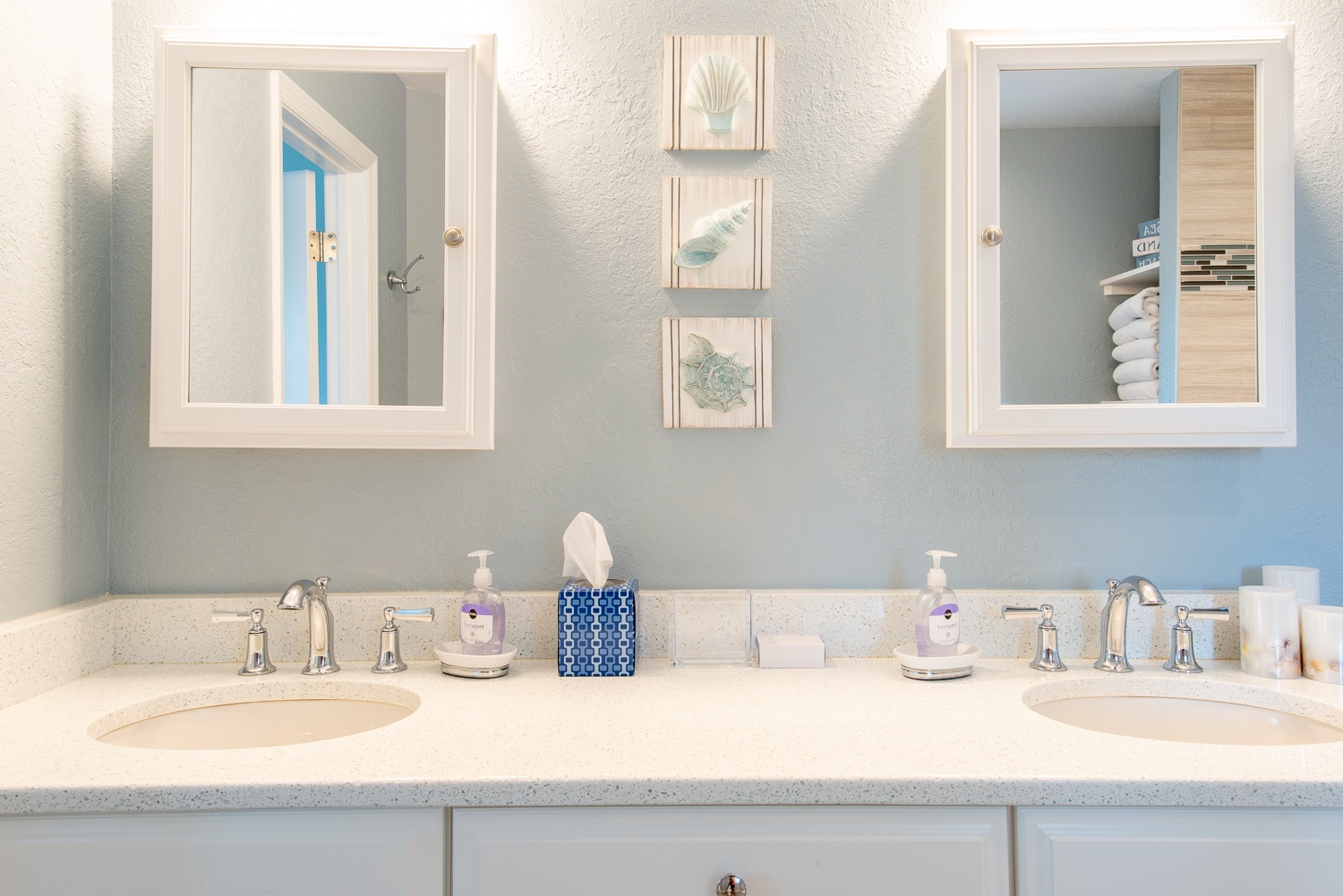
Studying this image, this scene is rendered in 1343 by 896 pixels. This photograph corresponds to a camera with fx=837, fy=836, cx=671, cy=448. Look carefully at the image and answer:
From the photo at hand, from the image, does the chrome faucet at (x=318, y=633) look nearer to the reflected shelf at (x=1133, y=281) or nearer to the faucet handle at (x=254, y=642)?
the faucet handle at (x=254, y=642)

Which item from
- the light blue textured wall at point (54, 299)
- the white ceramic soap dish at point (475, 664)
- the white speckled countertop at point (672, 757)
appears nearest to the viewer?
the white speckled countertop at point (672, 757)

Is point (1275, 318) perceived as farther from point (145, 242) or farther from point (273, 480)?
point (145, 242)

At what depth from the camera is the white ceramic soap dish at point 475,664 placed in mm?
1291

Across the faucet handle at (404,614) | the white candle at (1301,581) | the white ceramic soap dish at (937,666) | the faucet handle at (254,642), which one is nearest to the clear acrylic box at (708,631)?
the white ceramic soap dish at (937,666)

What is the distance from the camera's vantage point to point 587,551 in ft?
4.40

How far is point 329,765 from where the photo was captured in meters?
0.93

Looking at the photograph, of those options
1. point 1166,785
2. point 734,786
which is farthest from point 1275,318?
point 734,786

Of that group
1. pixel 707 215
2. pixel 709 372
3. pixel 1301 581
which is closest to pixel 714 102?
pixel 707 215

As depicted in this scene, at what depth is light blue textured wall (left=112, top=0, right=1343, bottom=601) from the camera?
56.1 inches

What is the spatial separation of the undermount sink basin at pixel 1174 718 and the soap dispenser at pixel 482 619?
32.0 inches

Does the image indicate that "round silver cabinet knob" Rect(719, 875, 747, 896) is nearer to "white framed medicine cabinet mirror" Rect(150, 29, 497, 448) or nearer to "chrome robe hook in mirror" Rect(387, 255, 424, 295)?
"white framed medicine cabinet mirror" Rect(150, 29, 497, 448)

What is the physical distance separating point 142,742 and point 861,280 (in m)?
1.31

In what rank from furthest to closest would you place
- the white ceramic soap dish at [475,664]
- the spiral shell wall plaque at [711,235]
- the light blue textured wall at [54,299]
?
the spiral shell wall plaque at [711,235], the white ceramic soap dish at [475,664], the light blue textured wall at [54,299]

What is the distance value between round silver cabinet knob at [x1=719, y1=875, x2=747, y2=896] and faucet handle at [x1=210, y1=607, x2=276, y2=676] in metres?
0.82
